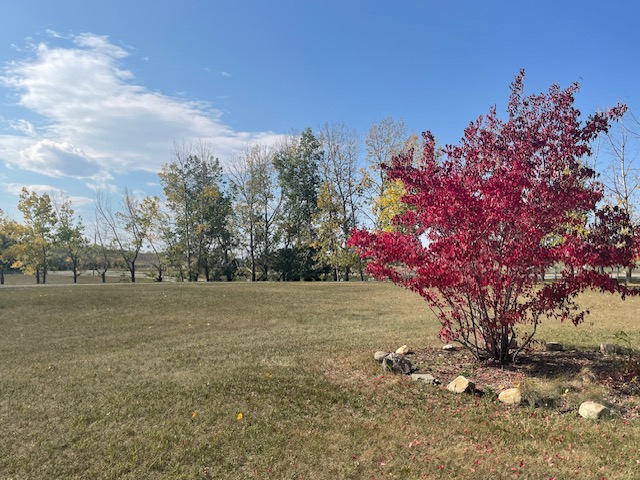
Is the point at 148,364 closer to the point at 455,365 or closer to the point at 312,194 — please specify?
the point at 455,365

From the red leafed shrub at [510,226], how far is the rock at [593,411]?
4.11 feet

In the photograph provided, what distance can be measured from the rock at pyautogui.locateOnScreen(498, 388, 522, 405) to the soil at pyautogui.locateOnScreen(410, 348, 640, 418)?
1.10 feet

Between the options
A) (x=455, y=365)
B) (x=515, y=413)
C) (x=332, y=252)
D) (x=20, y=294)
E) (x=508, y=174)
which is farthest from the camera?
(x=332, y=252)

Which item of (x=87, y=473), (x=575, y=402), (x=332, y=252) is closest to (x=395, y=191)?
(x=332, y=252)

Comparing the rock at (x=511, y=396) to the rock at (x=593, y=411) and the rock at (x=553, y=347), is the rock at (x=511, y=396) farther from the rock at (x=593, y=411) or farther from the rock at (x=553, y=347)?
the rock at (x=553, y=347)

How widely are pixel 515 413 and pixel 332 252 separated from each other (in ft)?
94.4

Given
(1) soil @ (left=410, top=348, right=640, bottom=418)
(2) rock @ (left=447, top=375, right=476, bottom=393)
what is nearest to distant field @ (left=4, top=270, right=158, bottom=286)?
(1) soil @ (left=410, top=348, right=640, bottom=418)

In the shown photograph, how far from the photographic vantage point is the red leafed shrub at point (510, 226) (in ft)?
16.7

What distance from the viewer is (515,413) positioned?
4348 mm

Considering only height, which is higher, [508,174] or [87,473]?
[508,174]

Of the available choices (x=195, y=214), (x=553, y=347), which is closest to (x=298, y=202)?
(x=195, y=214)

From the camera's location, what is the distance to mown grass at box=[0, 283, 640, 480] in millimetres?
3361

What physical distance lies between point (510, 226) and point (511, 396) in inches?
80.6

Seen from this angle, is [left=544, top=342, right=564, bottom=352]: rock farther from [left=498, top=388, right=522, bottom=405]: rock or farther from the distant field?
the distant field
